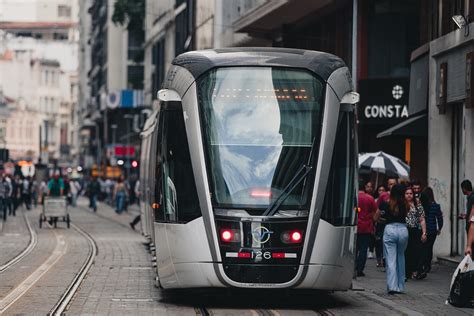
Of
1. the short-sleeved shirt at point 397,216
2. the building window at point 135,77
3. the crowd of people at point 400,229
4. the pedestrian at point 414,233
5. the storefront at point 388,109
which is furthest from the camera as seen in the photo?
the building window at point 135,77

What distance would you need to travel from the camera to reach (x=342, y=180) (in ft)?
61.3

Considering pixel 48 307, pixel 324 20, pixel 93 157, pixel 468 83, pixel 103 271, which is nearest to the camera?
pixel 48 307

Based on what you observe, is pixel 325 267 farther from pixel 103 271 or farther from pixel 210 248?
pixel 103 271

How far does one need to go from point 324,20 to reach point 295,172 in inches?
1028

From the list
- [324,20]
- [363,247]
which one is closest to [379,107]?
[324,20]

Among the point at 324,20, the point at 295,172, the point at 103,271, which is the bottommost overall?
the point at 103,271

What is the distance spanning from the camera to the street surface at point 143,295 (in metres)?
18.0

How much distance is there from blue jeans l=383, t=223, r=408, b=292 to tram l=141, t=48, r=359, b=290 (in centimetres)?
216

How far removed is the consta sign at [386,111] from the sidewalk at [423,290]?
33.8ft

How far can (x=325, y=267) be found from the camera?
59.9ft

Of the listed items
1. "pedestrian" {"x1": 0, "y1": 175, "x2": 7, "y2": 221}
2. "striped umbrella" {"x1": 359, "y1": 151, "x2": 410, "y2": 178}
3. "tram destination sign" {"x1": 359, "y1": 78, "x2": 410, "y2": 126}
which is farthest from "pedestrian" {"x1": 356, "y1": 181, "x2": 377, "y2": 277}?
"pedestrian" {"x1": 0, "y1": 175, "x2": 7, "y2": 221}

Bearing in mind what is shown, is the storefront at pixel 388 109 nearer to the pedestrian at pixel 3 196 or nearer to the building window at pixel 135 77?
the pedestrian at pixel 3 196

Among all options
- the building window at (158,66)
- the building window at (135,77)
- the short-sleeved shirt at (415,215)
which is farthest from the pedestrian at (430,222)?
the building window at (135,77)

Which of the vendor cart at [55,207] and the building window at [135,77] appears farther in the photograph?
the building window at [135,77]
